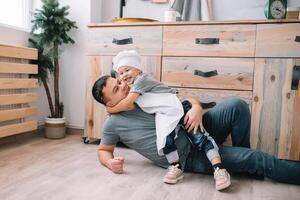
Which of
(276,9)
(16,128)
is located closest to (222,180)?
(276,9)

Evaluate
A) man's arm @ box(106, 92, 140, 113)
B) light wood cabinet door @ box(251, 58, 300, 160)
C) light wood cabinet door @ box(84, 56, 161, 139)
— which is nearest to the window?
light wood cabinet door @ box(84, 56, 161, 139)

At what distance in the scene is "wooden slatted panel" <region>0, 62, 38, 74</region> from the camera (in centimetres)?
200

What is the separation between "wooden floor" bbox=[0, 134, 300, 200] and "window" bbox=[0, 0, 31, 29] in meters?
1.09

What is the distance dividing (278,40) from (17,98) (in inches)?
68.1

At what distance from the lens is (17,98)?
83.6 inches

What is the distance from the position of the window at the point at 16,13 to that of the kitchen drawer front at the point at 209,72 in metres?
1.28

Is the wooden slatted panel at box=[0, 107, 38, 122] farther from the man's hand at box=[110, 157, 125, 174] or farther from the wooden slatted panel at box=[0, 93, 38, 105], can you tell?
the man's hand at box=[110, 157, 125, 174]

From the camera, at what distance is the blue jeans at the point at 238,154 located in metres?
1.49

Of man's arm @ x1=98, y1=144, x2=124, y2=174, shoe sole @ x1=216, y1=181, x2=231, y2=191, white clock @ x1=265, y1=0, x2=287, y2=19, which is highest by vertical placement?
white clock @ x1=265, y1=0, x2=287, y2=19

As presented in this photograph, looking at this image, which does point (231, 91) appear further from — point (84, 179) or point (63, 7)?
point (63, 7)

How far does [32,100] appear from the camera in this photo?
2.27 metres

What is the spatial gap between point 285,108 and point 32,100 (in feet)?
5.68

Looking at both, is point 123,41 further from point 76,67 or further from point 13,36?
point 13,36

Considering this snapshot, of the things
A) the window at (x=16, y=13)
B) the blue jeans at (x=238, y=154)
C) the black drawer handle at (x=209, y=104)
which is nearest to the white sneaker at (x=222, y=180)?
the blue jeans at (x=238, y=154)
